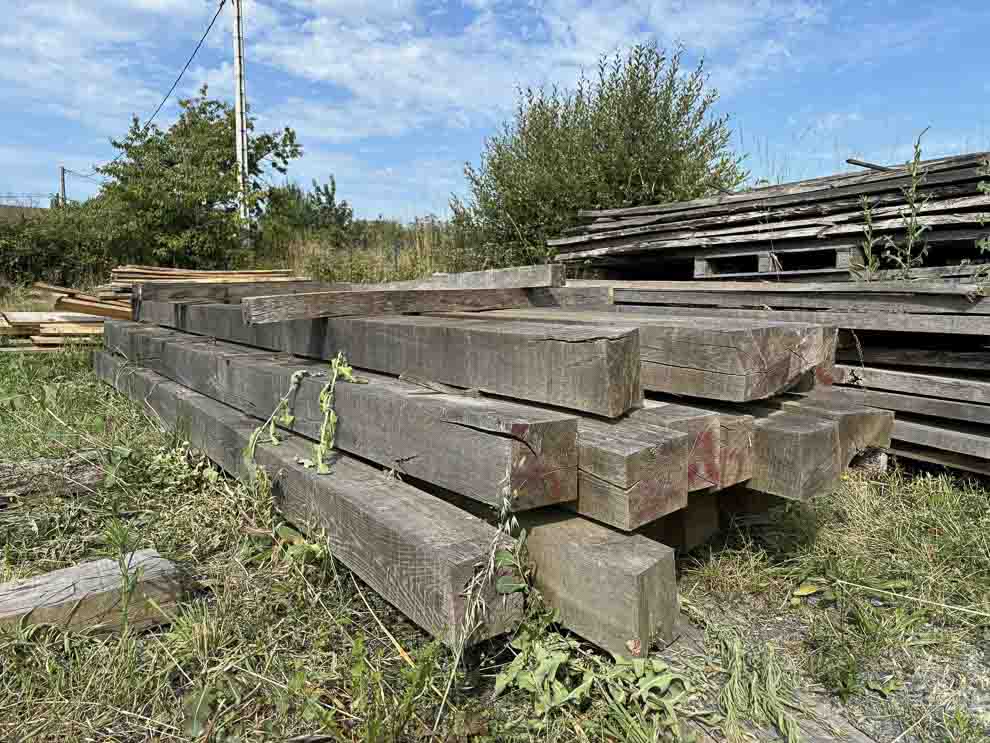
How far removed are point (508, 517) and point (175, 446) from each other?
2363 mm

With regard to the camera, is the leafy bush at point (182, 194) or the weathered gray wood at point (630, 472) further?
the leafy bush at point (182, 194)

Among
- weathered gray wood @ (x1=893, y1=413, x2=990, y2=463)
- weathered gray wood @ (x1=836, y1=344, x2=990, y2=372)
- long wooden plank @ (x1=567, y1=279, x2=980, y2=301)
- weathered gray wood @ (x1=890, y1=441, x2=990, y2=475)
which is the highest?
long wooden plank @ (x1=567, y1=279, x2=980, y2=301)

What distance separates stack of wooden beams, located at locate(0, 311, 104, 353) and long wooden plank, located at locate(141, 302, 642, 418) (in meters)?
5.47

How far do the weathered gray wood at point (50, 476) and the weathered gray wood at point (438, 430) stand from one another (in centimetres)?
72

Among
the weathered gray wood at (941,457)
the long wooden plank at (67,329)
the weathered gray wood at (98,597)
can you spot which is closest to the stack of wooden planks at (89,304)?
the long wooden plank at (67,329)

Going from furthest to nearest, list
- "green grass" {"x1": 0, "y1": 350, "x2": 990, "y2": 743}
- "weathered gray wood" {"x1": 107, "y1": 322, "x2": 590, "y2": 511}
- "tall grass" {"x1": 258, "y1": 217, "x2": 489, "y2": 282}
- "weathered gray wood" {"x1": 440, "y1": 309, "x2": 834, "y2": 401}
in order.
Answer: "tall grass" {"x1": 258, "y1": 217, "x2": 489, "y2": 282}, "weathered gray wood" {"x1": 440, "y1": 309, "x2": 834, "y2": 401}, "weathered gray wood" {"x1": 107, "y1": 322, "x2": 590, "y2": 511}, "green grass" {"x1": 0, "y1": 350, "x2": 990, "y2": 743}

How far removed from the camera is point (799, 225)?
4562 mm

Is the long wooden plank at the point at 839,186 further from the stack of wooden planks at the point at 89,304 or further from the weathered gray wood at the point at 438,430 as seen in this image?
the stack of wooden planks at the point at 89,304

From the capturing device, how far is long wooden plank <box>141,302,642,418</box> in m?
1.69

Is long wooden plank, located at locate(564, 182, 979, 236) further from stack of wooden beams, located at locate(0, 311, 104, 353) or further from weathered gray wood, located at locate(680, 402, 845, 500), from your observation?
stack of wooden beams, located at locate(0, 311, 104, 353)

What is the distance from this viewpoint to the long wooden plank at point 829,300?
311cm

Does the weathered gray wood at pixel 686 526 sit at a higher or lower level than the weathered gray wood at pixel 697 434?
lower

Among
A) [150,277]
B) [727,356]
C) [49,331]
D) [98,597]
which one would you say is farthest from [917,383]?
[49,331]

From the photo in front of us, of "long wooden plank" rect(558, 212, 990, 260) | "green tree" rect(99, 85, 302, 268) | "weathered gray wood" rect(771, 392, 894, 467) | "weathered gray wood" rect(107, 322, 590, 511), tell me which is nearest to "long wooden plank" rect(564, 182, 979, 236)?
"long wooden plank" rect(558, 212, 990, 260)
